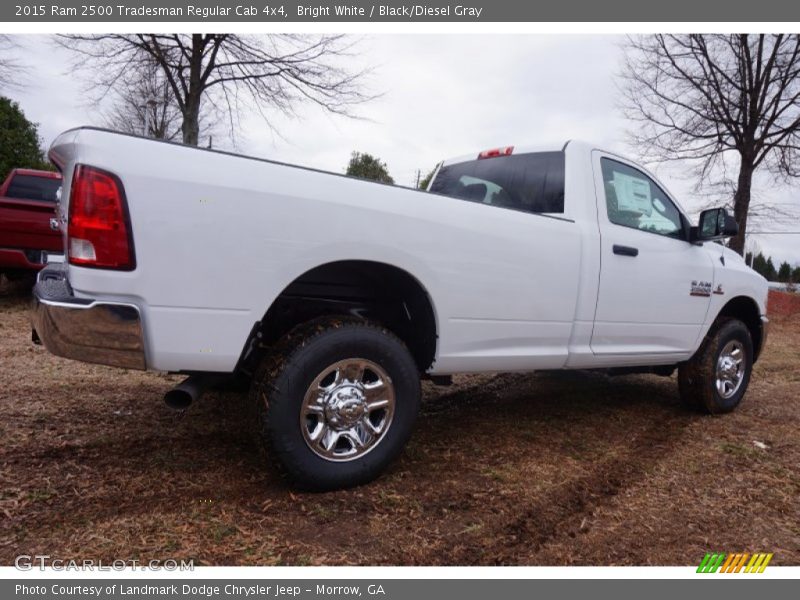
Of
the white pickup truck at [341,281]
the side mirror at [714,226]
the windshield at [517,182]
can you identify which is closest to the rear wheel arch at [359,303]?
the white pickup truck at [341,281]

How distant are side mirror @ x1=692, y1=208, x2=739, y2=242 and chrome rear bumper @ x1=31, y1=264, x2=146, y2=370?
3.85 metres

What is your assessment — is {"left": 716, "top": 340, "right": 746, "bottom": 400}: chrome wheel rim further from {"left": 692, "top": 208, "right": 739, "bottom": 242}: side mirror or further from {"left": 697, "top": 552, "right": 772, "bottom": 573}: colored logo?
{"left": 697, "top": 552, "right": 772, "bottom": 573}: colored logo

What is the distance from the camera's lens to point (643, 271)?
3721mm

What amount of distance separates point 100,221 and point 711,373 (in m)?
4.37

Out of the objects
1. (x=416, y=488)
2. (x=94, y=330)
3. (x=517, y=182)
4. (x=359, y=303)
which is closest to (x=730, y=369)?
(x=517, y=182)

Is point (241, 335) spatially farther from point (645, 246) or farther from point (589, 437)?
point (645, 246)

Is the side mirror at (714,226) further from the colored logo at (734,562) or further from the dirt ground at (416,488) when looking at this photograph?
the colored logo at (734,562)

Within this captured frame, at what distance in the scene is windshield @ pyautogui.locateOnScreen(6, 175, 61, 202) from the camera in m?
7.48

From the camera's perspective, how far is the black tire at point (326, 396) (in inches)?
92.7

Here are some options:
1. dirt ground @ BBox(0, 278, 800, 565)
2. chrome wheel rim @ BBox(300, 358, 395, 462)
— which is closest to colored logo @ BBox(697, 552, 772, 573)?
dirt ground @ BBox(0, 278, 800, 565)

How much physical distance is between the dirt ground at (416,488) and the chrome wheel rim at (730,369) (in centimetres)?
29

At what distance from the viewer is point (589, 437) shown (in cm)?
376

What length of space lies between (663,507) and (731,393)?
7.90 feet

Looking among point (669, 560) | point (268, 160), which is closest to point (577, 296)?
point (669, 560)
